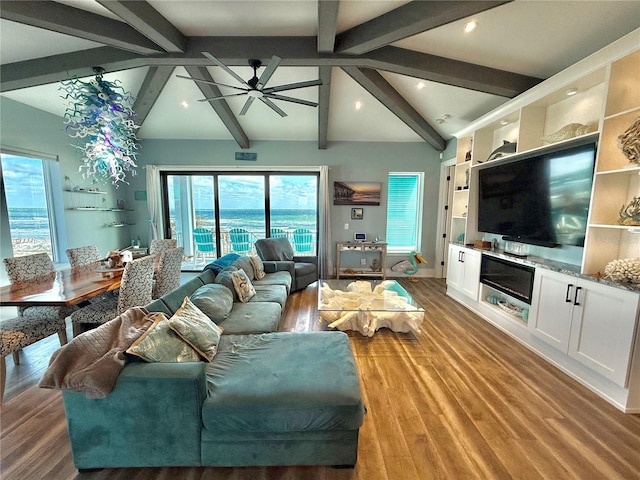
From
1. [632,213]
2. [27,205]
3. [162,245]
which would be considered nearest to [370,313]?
[632,213]

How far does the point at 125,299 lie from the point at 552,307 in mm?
3953

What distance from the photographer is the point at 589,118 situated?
7.88 ft

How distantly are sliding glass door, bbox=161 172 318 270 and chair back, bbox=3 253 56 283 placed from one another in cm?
289

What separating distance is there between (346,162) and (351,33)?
2675 mm

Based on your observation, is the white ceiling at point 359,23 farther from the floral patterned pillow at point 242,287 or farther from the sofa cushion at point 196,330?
the sofa cushion at point 196,330

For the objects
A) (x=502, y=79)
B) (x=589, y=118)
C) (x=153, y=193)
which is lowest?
(x=153, y=193)

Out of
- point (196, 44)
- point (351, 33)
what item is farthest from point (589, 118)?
point (196, 44)

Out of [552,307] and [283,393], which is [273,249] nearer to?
[283,393]

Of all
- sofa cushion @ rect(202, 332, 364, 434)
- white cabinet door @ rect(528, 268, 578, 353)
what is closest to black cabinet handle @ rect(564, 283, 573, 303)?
white cabinet door @ rect(528, 268, 578, 353)

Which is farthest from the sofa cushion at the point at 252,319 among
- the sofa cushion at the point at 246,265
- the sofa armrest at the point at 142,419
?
the sofa armrest at the point at 142,419

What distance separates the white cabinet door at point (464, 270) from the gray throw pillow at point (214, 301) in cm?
320

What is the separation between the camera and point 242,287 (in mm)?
2795

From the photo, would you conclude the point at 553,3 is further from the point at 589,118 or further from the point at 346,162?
the point at 346,162

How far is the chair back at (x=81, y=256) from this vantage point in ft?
9.86
